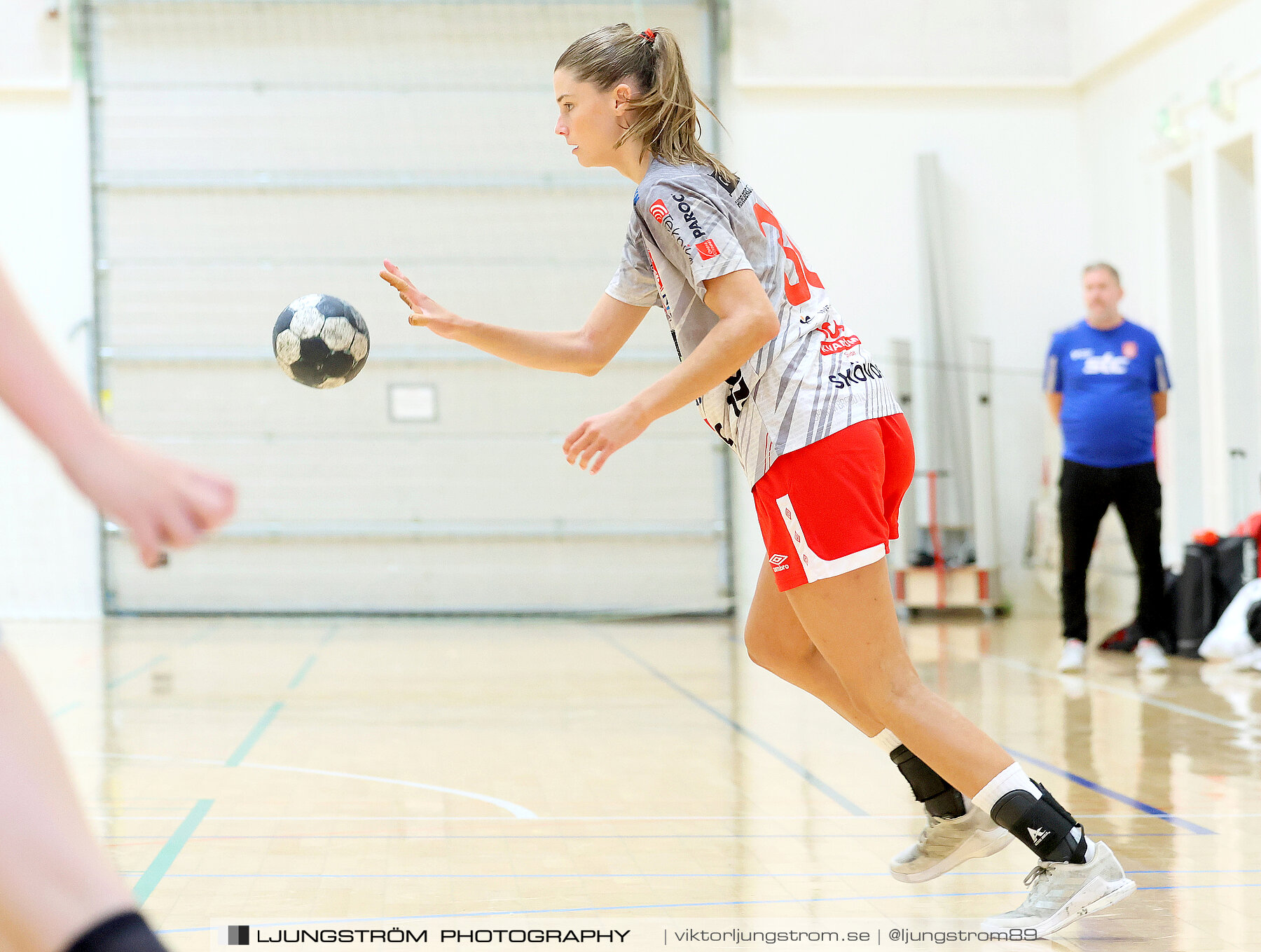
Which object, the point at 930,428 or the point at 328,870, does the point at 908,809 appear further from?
the point at 930,428

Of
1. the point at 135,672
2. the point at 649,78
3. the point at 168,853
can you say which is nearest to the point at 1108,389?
the point at 649,78

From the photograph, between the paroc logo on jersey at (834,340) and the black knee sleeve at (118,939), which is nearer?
the black knee sleeve at (118,939)

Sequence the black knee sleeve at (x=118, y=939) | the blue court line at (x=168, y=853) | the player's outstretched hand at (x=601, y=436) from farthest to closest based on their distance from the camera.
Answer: the blue court line at (x=168, y=853) < the player's outstretched hand at (x=601, y=436) < the black knee sleeve at (x=118, y=939)

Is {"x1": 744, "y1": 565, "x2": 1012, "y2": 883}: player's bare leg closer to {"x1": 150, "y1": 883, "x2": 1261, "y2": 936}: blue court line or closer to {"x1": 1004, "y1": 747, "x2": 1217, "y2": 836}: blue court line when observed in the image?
{"x1": 150, "y1": 883, "x2": 1261, "y2": 936}: blue court line

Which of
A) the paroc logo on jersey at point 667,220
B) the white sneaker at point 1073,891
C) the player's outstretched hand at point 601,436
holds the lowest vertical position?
the white sneaker at point 1073,891

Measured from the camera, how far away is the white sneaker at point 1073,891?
2.37 m

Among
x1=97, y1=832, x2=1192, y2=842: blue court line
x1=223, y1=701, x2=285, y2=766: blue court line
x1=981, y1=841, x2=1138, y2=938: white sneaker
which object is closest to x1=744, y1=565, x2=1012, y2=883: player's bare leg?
x1=981, y1=841, x2=1138, y2=938: white sneaker

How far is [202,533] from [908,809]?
10.2 ft

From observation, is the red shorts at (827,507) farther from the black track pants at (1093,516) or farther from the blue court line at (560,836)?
the black track pants at (1093,516)

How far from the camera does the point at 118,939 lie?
0.98 metres

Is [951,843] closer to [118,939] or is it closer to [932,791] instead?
[932,791]

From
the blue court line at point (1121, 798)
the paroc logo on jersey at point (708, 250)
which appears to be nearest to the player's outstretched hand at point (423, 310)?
the paroc logo on jersey at point (708, 250)

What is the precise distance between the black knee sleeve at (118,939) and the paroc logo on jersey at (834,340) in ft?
5.65

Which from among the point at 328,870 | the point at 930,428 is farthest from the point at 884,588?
the point at 930,428
